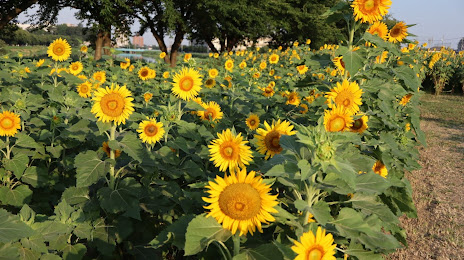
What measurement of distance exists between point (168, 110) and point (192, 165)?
20.8 inches

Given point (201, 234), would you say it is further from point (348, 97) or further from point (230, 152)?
point (348, 97)

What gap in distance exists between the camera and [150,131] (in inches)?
108

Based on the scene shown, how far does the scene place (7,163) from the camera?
3.05 meters

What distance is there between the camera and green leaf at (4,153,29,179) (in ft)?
9.90

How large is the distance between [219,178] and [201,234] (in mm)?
232

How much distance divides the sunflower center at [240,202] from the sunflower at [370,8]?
1829 mm

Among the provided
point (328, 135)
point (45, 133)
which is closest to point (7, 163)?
point (45, 133)

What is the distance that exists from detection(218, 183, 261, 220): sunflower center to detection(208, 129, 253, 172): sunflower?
48 cm

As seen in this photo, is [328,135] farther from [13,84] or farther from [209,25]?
[209,25]

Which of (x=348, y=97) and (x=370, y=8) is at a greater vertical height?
(x=370, y=8)

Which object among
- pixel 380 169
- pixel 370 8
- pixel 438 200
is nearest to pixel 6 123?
pixel 370 8

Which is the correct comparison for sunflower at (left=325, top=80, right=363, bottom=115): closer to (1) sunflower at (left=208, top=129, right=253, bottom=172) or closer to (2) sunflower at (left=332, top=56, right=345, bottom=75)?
(2) sunflower at (left=332, top=56, right=345, bottom=75)

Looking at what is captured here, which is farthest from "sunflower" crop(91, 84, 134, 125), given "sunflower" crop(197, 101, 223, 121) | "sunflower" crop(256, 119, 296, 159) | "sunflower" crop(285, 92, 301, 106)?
"sunflower" crop(285, 92, 301, 106)

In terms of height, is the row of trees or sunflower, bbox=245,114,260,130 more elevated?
the row of trees
